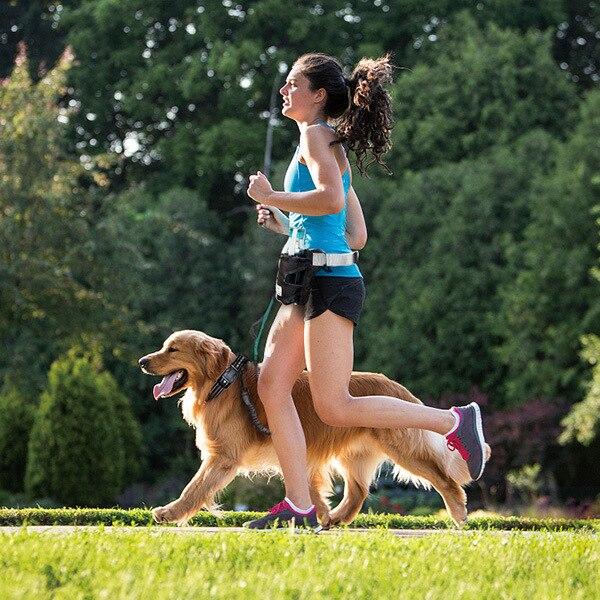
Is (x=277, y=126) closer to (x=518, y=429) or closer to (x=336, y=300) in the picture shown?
(x=518, y=429)

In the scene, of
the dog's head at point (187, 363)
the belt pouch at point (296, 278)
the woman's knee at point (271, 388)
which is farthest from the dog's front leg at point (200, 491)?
the belt pouch at point (296, 278)

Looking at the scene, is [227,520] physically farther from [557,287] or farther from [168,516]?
[557,287]

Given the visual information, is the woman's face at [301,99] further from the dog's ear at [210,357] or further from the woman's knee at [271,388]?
the dog's ear at [210,357]

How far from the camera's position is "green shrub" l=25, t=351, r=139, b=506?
18.8 m

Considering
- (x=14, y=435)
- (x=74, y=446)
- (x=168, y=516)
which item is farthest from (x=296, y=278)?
(x=14, y=435)

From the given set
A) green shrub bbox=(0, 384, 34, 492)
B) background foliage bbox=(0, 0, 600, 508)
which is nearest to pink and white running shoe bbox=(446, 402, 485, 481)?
background foliage bbox=(0, 0, 600, 508)

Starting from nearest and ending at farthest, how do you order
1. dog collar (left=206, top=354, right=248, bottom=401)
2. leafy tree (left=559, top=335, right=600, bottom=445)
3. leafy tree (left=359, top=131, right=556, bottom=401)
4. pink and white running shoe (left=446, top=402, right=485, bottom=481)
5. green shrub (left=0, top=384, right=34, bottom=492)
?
pink and white running shoe (left=446, top=402, right=485, bottom=481), dog collar (left=206, top=354, right=248, bottom=401), leafy tree (left=559, top=335, right=600, bottom=445), green shrub (left=0, top=384, right=34, bottom=492), leafy tree (left=359, top=131, right=556, bottom=401)

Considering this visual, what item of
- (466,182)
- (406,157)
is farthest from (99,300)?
(406,157)

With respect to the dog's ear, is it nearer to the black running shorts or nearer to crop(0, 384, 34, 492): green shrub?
the black running shorts

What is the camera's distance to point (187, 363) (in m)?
7.70

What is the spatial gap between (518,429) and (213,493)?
15.9 m

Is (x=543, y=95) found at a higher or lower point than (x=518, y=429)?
higher

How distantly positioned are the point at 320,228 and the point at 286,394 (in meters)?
0.79

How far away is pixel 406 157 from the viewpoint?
28.9 meters
